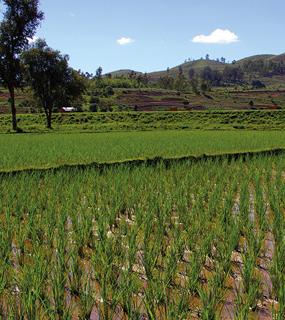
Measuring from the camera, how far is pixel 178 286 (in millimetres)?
4246

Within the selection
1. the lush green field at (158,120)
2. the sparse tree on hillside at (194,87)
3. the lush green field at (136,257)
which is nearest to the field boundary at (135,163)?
the lush green field at (136,257)

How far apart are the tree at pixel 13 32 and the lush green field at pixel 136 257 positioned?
29.5 metres

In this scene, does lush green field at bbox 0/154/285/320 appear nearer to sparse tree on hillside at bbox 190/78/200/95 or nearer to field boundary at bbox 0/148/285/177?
field boundary at bbox 0/148/285/177

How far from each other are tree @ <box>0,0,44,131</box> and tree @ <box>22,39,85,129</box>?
8.54 feet

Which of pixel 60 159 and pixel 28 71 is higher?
pixel 28 71

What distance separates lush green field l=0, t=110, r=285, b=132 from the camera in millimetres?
40625

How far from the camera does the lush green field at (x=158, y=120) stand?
40.6m

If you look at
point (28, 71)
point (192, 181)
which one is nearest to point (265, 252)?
point (192, 181)

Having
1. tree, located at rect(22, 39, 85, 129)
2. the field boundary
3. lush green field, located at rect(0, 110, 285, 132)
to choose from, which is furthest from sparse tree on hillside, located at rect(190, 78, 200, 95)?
the field boundary

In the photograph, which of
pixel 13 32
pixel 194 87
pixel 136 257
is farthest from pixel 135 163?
pixel 194 87

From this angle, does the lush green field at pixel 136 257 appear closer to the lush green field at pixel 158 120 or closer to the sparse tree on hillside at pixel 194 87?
the lush green field at pixel 158 120

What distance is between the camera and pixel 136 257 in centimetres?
532

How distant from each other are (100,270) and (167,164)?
30.7 feet

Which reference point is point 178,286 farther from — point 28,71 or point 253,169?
point 28,71
